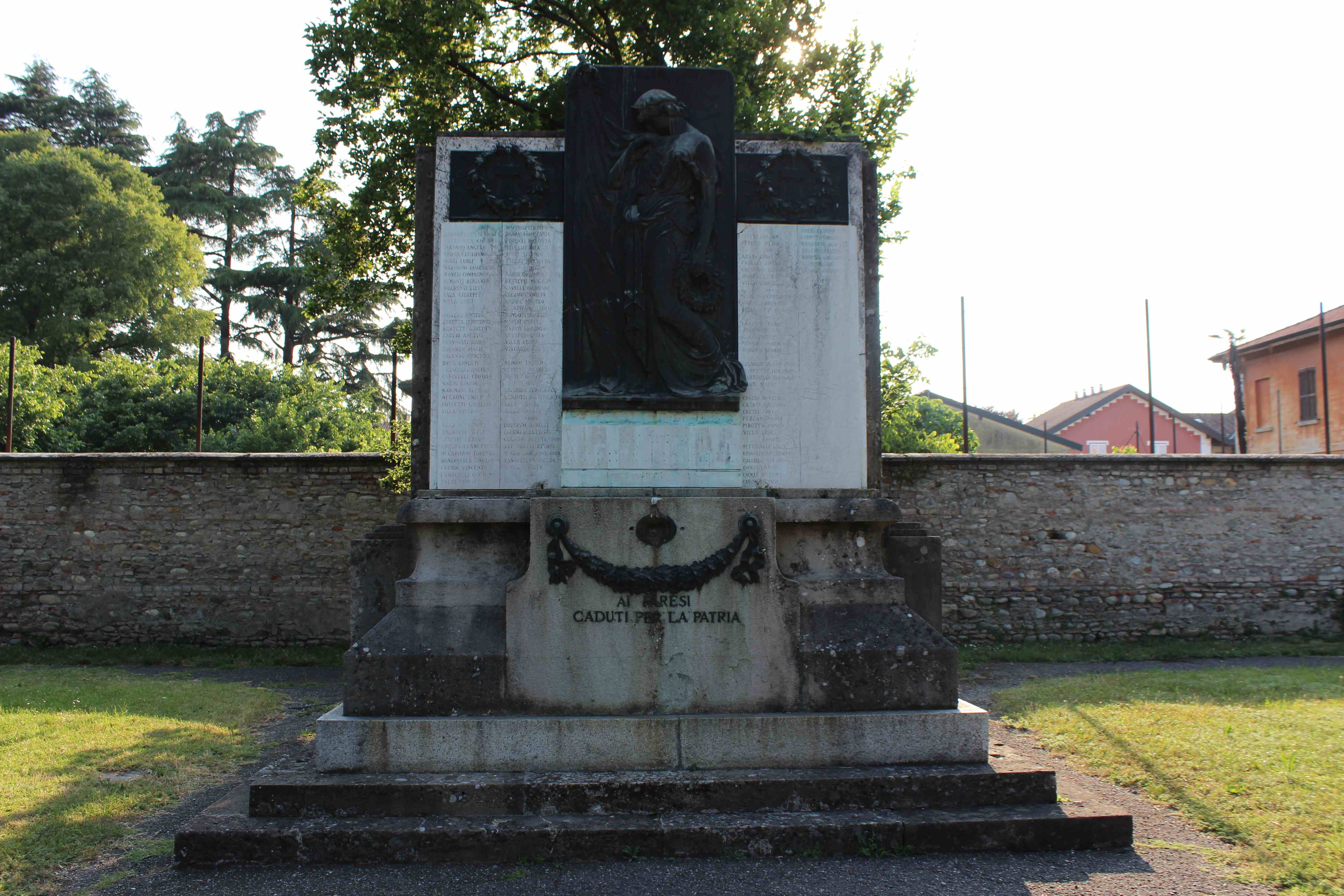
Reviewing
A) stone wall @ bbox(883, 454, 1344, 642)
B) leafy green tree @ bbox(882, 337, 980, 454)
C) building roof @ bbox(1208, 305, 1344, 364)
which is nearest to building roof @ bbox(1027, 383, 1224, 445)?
leafy green tree @ bbox(882, 337, 980, 454)

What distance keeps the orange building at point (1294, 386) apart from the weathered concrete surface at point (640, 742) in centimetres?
2295

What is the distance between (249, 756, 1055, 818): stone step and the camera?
3.93 metres

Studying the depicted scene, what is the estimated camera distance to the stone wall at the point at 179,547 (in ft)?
37.6

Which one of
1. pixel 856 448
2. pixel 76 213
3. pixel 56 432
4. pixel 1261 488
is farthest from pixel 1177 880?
pixel 76 213

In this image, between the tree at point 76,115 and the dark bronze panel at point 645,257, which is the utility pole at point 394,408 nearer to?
the dark bronze panel at point 645,257

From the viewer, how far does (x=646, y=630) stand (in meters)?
4.40

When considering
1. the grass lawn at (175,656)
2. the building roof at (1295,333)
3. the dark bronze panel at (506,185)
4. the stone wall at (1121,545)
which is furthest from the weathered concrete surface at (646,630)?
the building roof at (1295,333)

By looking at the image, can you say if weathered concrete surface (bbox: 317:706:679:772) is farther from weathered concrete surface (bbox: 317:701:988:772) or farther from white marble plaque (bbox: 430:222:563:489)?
white marble plaque (bbox: 430:222:563:489)

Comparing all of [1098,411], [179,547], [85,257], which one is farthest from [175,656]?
[1098,411]

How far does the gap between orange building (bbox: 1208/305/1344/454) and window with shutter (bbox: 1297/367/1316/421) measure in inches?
0.6

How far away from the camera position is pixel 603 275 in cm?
504

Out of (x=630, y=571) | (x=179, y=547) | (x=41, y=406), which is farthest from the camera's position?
(x=41, y=406)

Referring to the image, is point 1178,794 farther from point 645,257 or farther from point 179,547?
point 179,547

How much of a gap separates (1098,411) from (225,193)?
36.4m
